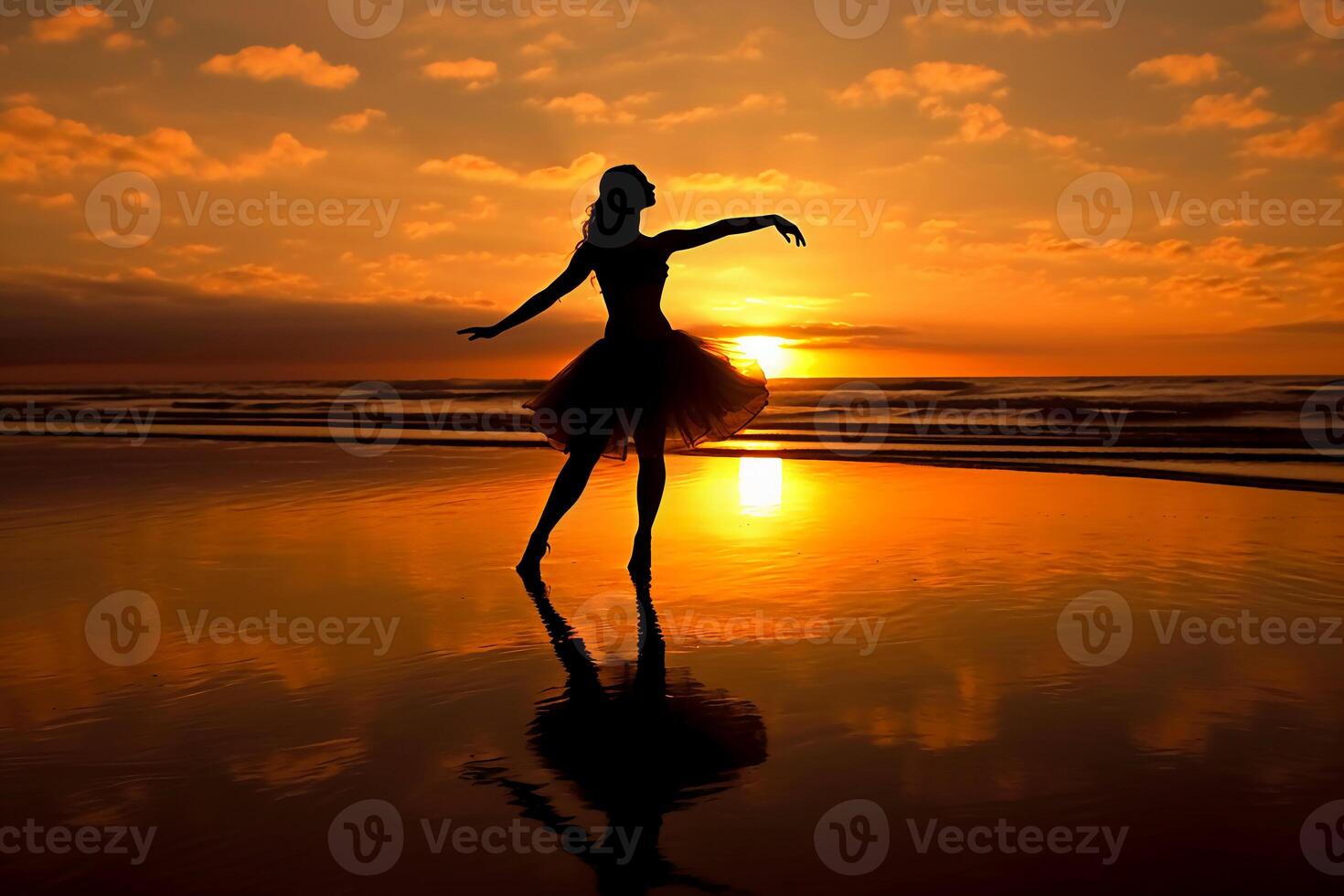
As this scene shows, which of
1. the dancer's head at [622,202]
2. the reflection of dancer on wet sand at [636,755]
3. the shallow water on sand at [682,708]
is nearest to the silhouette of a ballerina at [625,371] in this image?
the dancer's head at [622,202]

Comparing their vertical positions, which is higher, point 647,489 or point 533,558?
point 647,489

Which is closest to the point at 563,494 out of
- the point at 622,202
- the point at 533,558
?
the point at 533,558

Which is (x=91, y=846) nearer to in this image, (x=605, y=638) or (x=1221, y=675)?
(x=605, y=638)

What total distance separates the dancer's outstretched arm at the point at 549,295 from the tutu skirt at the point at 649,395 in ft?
1.44

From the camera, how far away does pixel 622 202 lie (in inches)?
283

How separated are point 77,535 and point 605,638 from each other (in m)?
5.45

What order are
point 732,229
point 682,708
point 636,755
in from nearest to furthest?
point 636,755, point 682,708, point 732,229

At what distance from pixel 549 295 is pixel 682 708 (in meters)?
3.94

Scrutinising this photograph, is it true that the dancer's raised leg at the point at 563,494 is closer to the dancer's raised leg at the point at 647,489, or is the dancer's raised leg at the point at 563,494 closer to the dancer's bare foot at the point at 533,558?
the dancer's bare foot at the point at 533,558

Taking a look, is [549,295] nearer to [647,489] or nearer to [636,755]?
[647,489]

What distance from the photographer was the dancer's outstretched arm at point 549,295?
7223 millimetres

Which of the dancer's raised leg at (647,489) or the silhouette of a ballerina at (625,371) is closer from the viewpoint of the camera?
the dancer's raised leg at (647,489)

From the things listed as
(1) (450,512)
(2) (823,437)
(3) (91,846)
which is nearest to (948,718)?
(3) (91,846)

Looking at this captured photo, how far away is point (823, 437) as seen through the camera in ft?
72.0
